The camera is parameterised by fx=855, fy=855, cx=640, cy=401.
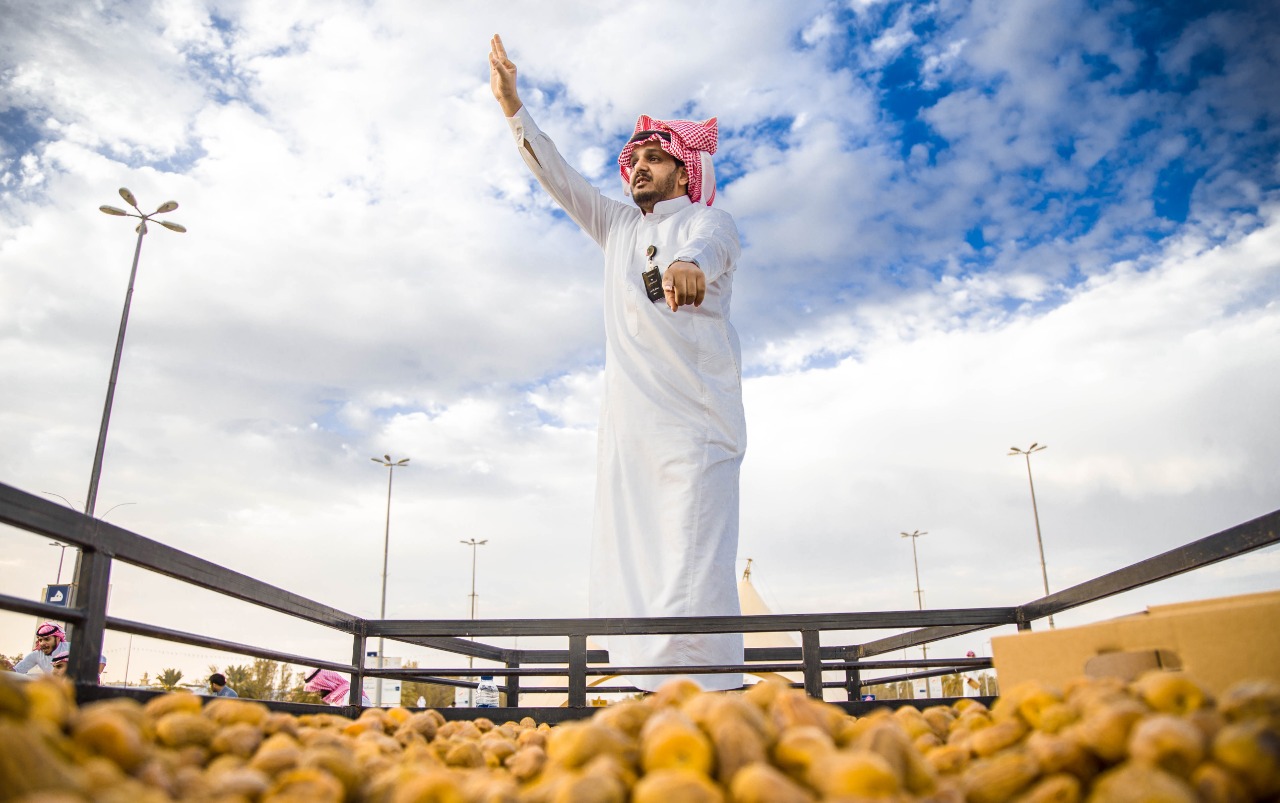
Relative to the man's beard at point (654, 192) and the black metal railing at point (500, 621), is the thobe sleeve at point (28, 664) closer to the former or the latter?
the black metal railing at point (500, 621)

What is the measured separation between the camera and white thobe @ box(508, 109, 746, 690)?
12.1ft

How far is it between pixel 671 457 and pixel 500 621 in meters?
1.24

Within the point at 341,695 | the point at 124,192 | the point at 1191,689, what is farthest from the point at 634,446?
the point at 124,192

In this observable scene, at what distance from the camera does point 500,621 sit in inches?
116

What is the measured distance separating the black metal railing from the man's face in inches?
92.6

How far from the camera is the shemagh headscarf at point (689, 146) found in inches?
177

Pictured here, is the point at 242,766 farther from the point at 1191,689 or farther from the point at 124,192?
the point at 124,192

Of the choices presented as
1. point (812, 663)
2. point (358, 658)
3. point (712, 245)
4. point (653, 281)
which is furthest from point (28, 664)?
point (812, 663)

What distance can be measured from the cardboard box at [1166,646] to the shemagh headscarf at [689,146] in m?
3.11

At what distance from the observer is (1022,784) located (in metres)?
1.24

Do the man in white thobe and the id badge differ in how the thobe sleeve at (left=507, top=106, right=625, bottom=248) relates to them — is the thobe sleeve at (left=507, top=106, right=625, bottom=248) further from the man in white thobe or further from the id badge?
the id badge

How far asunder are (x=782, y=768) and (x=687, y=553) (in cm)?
249

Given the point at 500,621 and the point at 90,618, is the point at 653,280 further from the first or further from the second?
the point at 90,618

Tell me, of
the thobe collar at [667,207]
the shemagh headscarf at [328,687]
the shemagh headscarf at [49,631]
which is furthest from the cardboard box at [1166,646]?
the shemagh headscarf at [328,687]
